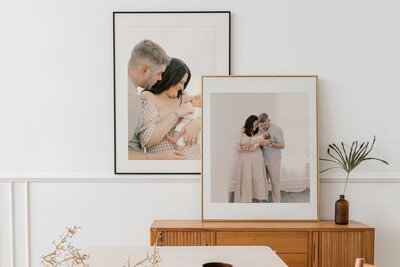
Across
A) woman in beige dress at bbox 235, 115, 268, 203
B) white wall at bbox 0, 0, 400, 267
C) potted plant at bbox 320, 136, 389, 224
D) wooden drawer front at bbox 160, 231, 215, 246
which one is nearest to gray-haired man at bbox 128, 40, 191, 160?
white wall at bbox 0, 0, 400, 267

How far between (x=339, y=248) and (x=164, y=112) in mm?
1657

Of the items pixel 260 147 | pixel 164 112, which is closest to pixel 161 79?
pixel 164 112

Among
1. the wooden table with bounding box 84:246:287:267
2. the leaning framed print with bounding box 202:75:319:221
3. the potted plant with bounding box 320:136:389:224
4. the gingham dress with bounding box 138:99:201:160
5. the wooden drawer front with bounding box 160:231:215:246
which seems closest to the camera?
the wooden table with bounding box 84:246:287:267

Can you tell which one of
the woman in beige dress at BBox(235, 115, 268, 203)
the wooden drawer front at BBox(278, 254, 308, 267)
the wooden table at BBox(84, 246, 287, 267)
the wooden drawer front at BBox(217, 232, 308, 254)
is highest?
the woman in beige dress at BBox(235, 115, 268, 203)

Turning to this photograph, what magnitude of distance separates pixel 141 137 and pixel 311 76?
1422mm

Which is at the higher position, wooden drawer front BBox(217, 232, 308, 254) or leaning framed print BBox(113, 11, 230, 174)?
leaning framed print BBox(113, 11, 230, 174)

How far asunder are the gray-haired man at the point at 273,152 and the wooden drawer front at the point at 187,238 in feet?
2.04

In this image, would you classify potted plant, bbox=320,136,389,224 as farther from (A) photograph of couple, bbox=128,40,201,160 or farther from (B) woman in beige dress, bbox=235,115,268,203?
(A) photograph of couple, bbox=128,40,201,160

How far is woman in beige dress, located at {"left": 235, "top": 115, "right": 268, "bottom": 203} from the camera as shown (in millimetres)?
3484

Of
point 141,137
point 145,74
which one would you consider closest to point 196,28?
point 145,74

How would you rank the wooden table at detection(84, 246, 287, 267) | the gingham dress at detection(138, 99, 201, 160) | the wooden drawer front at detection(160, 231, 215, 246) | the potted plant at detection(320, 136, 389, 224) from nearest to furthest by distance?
the wooden table at detection(84, 246, 287, 267)
the wooden drawer front at detection(160, 231, 215, 246)
the potted plant at detection(320, 136, 389, 224)
the gingham dress at detection(138, 99, 201, 160)

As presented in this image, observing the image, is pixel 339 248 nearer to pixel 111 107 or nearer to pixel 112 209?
pixel 112 209

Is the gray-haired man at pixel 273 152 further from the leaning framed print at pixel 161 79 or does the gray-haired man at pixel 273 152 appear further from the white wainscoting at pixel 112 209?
the leaning framed print at pixel 161 79

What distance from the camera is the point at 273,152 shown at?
3.52m
